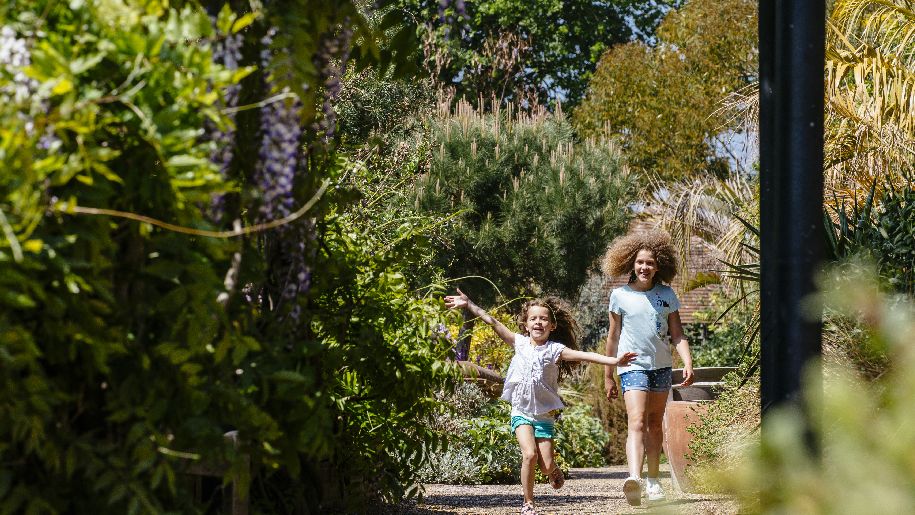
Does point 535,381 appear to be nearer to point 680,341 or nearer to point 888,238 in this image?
point 680,341

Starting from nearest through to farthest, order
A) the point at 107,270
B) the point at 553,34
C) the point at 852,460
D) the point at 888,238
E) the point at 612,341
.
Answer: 1. the point at 852,460
2. the point at 107,270
3. the point at 888,238
4. the point at 612,341
5. the point at 553,34

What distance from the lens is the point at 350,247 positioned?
5.03 metres

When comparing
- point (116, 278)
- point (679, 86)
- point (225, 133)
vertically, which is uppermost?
point (679, 86)

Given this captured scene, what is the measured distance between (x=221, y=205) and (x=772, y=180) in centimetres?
167

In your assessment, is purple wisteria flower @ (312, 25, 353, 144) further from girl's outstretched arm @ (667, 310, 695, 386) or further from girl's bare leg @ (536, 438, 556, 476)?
girl's outstretched arm @ (667, 310, 695, 386)

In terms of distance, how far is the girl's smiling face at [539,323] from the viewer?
7.16 meters

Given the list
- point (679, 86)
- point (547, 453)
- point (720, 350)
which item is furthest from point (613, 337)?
point (679, 86)

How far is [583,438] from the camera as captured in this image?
13.5 metres

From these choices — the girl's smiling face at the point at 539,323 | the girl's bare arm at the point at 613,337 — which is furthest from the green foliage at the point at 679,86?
the girl's smiling face at the point at 539,323

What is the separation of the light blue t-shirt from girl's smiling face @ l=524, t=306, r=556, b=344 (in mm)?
433

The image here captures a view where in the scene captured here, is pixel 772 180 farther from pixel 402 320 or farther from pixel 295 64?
pixel 402 320

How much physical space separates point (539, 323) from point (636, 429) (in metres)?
0.91

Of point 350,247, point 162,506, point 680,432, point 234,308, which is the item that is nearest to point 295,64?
point 234,308

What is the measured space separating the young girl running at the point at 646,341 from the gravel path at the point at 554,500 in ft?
1.27
